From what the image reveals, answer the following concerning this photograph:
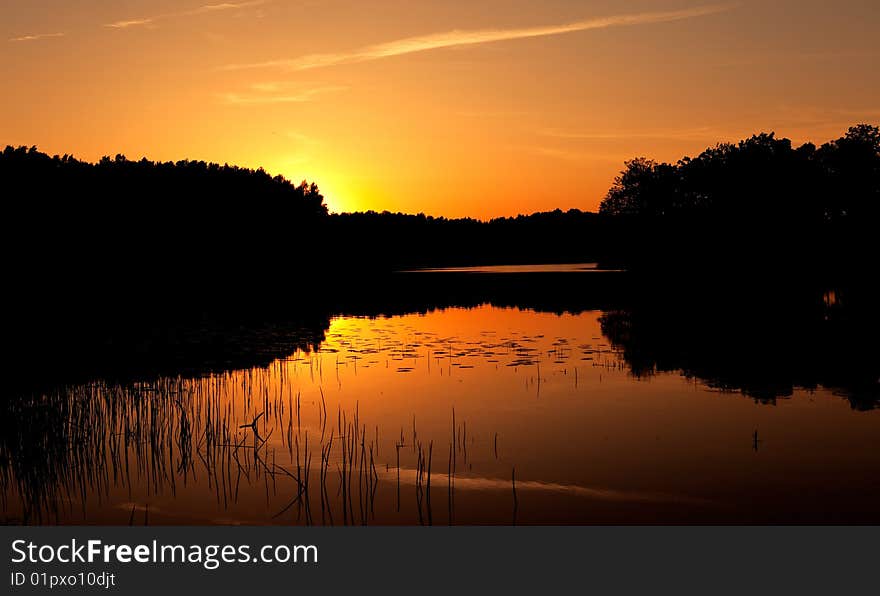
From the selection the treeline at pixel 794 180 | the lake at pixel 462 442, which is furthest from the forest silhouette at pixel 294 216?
the lake at pixel 462 442

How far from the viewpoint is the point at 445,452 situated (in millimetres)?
16109

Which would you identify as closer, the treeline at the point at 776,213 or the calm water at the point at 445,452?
the calm water at the point at 445,452

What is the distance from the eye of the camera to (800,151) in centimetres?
12144

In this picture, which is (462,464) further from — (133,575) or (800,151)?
(800,151)

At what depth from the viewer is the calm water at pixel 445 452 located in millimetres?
12516

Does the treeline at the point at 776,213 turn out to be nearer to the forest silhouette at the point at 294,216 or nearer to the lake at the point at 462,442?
the forest silhouette at the point at 294,216

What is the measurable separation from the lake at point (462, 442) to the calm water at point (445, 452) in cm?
6

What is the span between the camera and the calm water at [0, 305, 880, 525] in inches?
493

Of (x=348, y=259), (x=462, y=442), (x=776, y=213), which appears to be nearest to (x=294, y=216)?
(x=348, y=259)

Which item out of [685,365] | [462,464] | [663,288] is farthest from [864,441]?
[663,288]

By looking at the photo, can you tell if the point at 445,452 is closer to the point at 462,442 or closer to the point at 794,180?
the point at 462,442

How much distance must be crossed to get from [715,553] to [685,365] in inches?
667

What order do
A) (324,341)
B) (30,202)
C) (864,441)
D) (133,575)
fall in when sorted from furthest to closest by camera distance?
(30,202), (324,341), (864,441), (133,575)

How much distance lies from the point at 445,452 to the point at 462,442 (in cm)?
84
